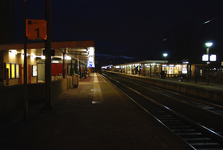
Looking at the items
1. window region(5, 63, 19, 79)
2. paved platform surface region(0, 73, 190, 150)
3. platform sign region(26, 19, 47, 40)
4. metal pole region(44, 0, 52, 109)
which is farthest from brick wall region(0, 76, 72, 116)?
window region(5, 63, 19, 79)

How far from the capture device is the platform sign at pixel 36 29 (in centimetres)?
668

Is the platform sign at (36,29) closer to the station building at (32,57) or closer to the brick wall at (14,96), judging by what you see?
the station building at (32,57)

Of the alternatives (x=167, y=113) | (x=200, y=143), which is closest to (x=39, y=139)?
(x=200, y=143)

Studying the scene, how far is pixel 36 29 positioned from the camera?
701 cm

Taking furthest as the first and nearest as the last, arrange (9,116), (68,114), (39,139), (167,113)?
(167,113) < (68,114) < (9,116) < (39,139)

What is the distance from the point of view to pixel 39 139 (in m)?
4.38

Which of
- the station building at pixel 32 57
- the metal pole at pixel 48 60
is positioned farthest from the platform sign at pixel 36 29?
the station building at pixel 32 57

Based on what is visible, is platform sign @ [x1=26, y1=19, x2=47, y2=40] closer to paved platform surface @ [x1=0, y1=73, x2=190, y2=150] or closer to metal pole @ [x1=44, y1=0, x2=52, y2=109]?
metal pole @ [x1=44, y1=0, x2=52, y2=109]

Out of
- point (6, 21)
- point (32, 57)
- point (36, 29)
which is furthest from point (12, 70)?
point (6, 21)

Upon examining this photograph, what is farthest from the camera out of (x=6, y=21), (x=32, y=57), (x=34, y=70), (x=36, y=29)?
(x=6, y=21)

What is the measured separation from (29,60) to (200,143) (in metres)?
17.3

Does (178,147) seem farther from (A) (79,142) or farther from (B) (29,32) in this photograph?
(B) (29,32)

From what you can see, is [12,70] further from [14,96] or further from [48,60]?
[48,60]

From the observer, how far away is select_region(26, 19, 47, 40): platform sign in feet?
21.9
